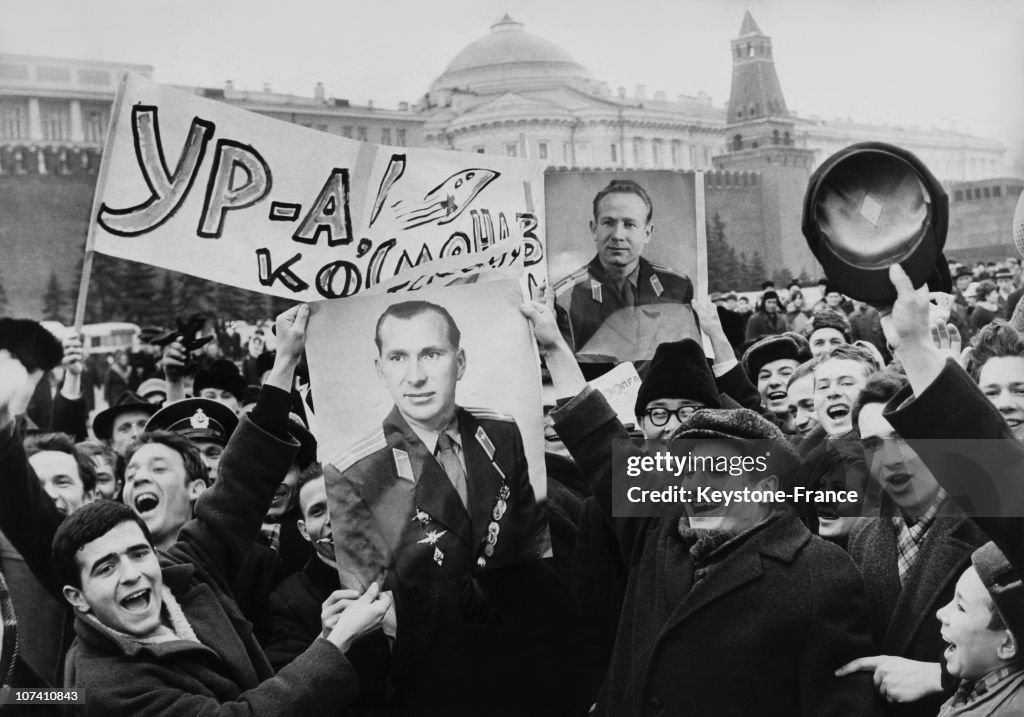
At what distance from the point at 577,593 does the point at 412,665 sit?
41 cm

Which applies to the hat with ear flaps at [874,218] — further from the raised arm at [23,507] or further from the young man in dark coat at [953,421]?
the raised arm at [23,507]

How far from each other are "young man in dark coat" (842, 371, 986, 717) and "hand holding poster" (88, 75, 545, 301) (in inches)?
44.4

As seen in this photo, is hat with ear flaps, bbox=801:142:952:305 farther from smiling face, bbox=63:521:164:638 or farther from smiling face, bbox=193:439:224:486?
smiling face, bbox=193:439:224:486

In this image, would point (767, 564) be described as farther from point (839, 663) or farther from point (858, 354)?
point (858, 354)

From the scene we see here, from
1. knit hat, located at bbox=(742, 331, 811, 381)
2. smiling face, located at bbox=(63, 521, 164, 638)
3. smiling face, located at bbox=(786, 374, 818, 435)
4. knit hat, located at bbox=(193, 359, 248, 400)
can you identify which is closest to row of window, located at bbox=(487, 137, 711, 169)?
knit hat, located at bbox=(742, 331, 811, 381)

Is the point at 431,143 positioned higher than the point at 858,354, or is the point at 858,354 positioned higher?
the point at 431,143

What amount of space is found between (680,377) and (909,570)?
0.79m

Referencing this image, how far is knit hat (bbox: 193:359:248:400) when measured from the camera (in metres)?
5.06

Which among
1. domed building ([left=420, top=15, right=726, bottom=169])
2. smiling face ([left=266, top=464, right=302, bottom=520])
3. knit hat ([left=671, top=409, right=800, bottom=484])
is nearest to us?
knit hat ([left=671, top=409, right=800, bottom=484])

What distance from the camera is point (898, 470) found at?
2.53 m

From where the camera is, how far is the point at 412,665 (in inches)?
116

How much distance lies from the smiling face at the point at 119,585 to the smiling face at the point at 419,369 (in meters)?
0.64

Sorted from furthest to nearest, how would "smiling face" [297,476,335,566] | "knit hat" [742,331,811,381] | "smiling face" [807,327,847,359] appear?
"smiling face" [807,327,847,359] < "knit hat" [742,331,811,381] < "smiling face" [297,476,335,566]

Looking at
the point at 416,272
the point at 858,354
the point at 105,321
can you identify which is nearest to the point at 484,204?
the point at 416,272
